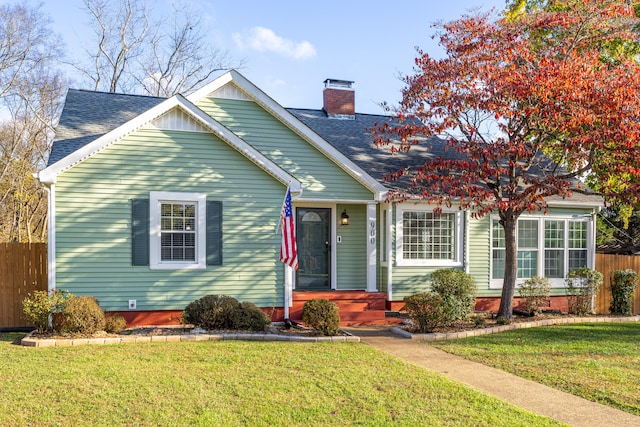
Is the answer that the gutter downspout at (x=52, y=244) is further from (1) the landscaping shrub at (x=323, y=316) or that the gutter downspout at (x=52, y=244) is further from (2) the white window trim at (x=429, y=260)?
(2) the white window trim at (x=429, y=260)

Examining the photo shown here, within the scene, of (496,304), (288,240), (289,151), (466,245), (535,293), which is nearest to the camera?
(288,240)

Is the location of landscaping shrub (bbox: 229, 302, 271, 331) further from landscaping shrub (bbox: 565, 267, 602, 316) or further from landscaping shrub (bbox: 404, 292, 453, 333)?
landscaping shrub (bbox: 565, 267, 602, 316)

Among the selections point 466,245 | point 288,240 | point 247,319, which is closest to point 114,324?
point 247,319

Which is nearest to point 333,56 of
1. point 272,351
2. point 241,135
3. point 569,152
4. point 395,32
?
point 395,32

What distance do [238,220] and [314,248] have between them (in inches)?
105

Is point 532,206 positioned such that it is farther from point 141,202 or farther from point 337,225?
point 141,202

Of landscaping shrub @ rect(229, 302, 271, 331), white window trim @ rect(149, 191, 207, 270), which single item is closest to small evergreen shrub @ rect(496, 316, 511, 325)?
landscaping shrub @ rect(229, 302, 271, 331)

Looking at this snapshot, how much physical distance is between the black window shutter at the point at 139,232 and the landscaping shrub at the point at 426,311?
531 cm

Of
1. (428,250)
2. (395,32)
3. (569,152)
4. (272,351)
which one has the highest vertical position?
(395,32)

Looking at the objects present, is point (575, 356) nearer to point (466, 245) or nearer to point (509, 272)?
point (509, 272)

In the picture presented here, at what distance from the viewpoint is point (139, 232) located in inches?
433

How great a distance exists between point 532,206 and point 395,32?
6813mm

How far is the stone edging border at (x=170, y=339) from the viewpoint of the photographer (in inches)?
361

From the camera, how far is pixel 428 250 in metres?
14.0
